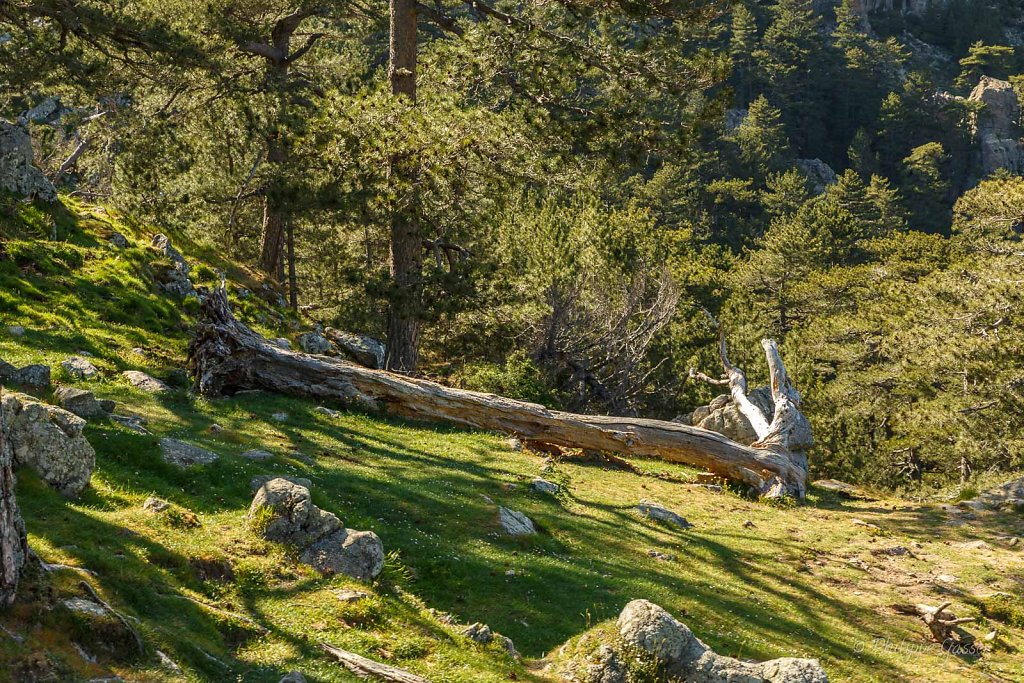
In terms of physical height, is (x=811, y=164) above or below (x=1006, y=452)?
above

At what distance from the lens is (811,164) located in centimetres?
14912

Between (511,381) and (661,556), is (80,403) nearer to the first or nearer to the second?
(661,556)

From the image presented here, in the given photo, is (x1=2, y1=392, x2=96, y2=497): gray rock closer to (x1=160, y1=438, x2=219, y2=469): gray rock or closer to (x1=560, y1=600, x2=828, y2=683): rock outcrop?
(x1=160, y1=438, x2=219, y2=469): gray rock

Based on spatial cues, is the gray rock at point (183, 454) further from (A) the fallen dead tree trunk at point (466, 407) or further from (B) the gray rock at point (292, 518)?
(A) the fallen dead tree trunk at point (466, 407)

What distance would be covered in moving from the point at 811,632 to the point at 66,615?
12.4 metres

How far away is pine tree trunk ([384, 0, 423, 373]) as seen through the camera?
2661cm

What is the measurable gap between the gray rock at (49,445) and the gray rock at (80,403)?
343cm

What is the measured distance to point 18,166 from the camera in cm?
2502

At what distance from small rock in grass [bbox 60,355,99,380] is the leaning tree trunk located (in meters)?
11.0

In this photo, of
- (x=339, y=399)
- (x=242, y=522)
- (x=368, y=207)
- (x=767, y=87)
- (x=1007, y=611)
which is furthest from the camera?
(x=767, y=87)

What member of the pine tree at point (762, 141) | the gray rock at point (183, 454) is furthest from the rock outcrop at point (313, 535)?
the pine tree at point (762, 141)

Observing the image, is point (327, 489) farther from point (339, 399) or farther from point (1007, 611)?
point (1007, 611)

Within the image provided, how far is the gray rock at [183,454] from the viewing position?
14891 millimetres

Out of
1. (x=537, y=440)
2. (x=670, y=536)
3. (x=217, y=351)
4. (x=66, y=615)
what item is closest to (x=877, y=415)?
(x=537, y=440)
